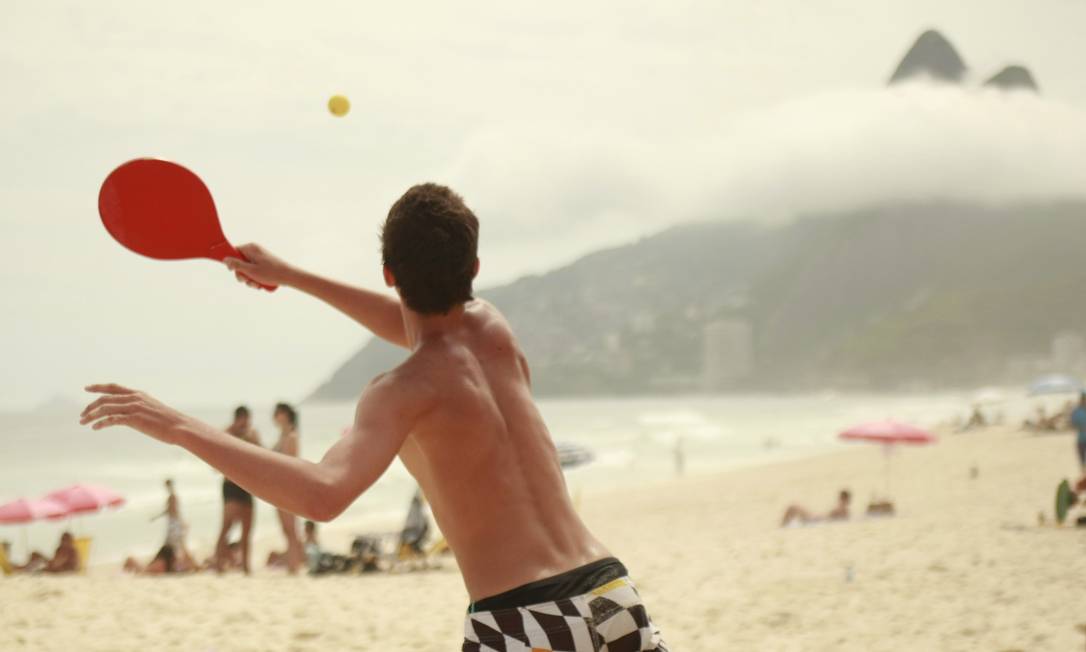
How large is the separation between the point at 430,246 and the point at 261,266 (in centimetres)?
84

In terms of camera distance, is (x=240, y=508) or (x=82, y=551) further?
(x=82, y=551)

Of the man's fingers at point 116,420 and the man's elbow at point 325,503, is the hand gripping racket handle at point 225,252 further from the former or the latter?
the man's elbow at point 325,503

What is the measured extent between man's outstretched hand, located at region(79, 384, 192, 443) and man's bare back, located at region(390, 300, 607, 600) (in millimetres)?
379

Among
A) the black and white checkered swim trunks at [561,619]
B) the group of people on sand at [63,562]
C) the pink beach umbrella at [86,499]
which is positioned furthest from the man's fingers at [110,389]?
the pink beach umbrella at [86,499]

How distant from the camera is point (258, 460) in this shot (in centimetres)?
171

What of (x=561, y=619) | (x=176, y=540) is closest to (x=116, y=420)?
(x=561, y=619)

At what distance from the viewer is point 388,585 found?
363 inches

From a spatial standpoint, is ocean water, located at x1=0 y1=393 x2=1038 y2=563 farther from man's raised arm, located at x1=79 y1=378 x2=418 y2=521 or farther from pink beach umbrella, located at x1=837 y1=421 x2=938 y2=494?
man's raised arm, located at x1=79 y1=378 x2=418 y2=521

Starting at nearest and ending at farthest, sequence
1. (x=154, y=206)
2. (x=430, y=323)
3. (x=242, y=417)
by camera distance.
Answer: (x=430, y=323)
(x=154, y=206)
(x=242, y=417)

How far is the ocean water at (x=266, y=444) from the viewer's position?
2328 cm

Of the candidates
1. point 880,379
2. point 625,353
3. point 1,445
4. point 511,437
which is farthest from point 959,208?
point 511,437

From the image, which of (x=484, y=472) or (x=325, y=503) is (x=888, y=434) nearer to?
(x=484, y=472)

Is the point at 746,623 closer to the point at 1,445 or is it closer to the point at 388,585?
the point at 388,585

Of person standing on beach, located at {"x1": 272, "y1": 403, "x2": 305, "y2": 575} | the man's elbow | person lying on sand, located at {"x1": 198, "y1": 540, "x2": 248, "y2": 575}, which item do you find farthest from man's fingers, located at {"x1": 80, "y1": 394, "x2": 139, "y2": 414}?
person lying on sand, located at {"x1": 198, "y1": 540, "x2": 248, "y2": 575}
